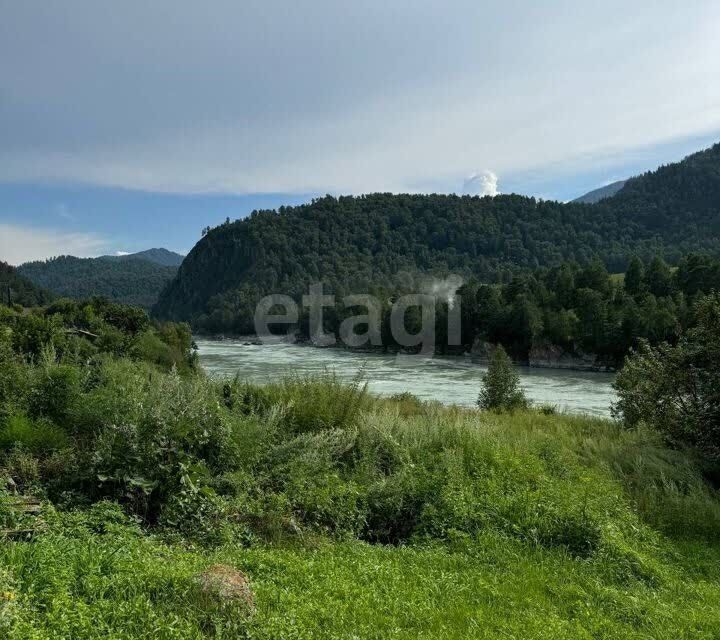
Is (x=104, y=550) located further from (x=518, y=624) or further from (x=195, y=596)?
(x=518, y=624)

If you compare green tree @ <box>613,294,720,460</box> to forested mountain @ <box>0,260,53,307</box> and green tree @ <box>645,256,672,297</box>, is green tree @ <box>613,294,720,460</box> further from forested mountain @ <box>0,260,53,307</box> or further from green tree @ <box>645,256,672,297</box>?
forested mountain @ <box>0,260,53,307</box>

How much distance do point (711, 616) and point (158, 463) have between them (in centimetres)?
414

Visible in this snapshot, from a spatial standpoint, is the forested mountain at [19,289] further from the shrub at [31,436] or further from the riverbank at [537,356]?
the shrub at [31,436]

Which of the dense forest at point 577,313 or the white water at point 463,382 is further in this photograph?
the dense forest at point 577,313

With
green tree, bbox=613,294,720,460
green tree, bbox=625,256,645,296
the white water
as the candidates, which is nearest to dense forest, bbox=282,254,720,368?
green tree, bbox=625,256,645,296

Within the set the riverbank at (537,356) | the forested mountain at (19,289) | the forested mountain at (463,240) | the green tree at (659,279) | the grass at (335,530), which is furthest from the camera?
the forested mountain at (463,240)

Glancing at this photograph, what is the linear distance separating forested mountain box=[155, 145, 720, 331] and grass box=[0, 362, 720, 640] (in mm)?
121423

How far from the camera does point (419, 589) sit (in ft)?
11.8

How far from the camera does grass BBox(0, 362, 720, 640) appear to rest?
2.93 metres

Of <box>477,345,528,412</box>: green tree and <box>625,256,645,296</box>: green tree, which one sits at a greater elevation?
<box>625,256,645,296</box>: green tree

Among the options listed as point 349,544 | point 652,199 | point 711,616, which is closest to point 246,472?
point 349,544

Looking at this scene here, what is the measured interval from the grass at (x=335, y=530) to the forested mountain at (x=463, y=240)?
121 m

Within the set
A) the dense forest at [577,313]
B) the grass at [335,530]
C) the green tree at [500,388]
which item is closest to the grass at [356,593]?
the grass at [335,530]

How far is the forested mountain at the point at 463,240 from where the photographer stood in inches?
5645
